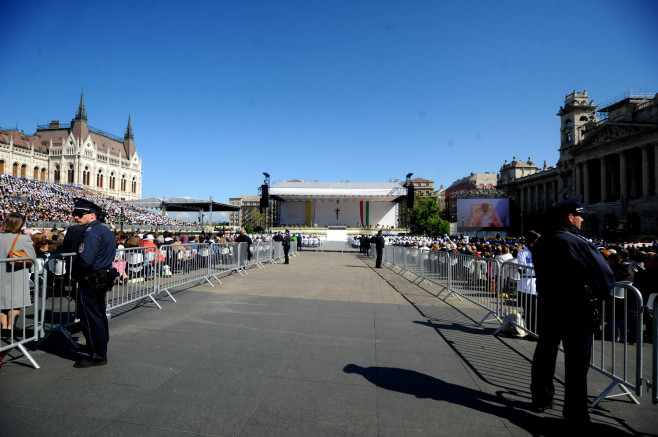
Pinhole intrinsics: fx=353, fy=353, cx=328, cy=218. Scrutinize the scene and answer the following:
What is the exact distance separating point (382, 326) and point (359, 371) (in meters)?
2.03

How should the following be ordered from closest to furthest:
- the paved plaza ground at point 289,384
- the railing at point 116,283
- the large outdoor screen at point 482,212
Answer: the paved plaza ground at point 289,384 → the railing at point 116,283 → the large outdoor screen at point 482,212

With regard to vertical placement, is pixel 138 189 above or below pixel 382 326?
above

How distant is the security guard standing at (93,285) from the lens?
12.4ft

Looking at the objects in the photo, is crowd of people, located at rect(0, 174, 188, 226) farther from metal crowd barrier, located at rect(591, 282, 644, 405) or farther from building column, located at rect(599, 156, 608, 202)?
building column, located at rect(599, 156, 608, 202)

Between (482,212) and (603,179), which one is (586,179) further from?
A: (482,212)

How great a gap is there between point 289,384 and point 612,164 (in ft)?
226

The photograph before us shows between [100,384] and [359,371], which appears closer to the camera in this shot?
[100,384]

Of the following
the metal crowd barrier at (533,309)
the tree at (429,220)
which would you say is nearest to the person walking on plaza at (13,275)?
the metal crowd barrier at (533,309)

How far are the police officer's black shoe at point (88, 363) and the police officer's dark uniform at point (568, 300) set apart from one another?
429cm

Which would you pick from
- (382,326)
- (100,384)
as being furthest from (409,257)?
(100,384)

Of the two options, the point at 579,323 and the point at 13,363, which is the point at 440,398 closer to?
the point at 579,323

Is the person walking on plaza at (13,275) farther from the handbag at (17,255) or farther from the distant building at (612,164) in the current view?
the distant building at (612,164)

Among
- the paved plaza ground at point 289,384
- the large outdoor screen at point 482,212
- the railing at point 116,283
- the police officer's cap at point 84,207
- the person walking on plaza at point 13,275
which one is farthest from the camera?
the large outdoor screen at point 482,212

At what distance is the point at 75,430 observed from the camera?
252 cm
